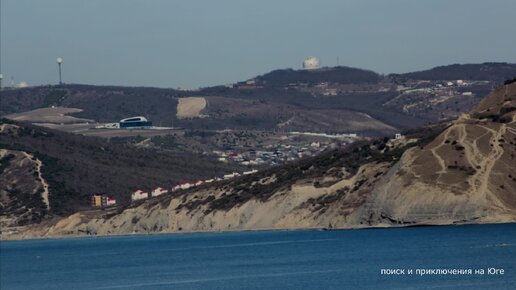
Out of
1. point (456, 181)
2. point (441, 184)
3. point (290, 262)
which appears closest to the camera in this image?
point (290, 262)

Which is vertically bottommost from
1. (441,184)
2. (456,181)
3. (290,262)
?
(290,262)

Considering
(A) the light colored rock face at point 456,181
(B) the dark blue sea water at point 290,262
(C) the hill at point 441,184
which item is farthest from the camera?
(C) the hill at point 441,184

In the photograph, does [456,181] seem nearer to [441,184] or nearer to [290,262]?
[441,184]

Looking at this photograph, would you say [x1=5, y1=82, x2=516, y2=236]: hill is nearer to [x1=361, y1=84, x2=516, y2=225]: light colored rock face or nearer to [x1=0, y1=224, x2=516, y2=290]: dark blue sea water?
[x1=361, y1=84, x2=516, y2=225]: light colored rock face

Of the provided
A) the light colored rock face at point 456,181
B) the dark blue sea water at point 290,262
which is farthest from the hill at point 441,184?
the dark blue sea water at point 290,262

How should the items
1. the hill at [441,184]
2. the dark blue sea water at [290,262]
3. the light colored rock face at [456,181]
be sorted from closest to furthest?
the dark blue sea water at [290,262] → the light colored rock face at [456,181] → the hill at [441,184]

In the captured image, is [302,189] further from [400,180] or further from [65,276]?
[65,276]

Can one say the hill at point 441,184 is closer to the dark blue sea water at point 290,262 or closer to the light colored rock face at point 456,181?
the light colored rock face at point 456,181

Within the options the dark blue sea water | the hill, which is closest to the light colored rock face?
the hill

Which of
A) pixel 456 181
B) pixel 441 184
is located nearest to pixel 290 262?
pixel 456 181
